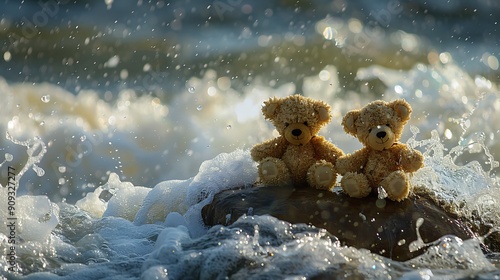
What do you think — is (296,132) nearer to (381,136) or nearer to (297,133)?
(297,133)

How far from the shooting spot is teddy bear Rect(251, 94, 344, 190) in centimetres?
341

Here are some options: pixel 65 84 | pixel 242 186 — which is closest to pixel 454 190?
pixel 242 186

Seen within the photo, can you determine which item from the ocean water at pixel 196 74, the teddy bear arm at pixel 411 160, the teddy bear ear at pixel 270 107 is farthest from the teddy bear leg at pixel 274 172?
the ocean water at pixel 196 74

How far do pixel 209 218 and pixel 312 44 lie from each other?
5.25 m

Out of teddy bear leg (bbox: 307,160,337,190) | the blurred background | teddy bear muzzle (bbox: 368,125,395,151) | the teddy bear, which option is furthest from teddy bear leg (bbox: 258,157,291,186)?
the blurred background

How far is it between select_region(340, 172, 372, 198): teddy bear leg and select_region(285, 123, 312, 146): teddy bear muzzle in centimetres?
35

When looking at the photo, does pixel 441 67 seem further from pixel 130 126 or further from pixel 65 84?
pixel 65 84

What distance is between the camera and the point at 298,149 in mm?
3482

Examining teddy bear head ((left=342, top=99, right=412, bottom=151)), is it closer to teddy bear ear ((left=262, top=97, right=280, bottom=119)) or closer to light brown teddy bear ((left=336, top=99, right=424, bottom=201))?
light brown teddy bear ((left=336, top=99, right=424, bottom=201))

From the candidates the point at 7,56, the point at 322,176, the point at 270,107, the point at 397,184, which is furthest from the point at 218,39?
the point at 397,184

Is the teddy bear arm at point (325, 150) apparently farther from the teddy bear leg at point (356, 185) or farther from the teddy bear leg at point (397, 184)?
the teddy bear leg at point (397, 184)

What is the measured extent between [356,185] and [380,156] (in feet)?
0.73

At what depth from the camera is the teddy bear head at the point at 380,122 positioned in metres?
3.26

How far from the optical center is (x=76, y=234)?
347 cm
